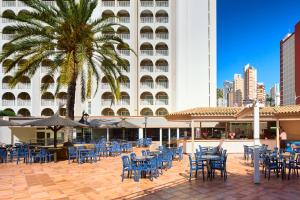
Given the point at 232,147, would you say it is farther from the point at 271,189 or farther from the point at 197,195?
the point at 197,195

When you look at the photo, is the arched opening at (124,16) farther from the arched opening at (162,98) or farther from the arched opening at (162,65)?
the arched opening at (162,98)

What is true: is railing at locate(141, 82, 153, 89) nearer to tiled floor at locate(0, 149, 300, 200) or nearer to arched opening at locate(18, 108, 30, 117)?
arched opening at locate(18, 108, 30, 117)

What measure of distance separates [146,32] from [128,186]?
122ft

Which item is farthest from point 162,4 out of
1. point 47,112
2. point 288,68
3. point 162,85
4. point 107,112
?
point 288,68

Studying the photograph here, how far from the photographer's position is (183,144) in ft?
75.4

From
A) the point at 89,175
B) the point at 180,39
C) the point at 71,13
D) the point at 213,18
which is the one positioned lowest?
the point at 89,175

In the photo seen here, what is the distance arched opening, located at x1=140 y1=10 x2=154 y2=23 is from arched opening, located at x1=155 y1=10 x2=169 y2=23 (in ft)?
2.99

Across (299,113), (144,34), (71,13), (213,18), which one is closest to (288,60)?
(213,18)

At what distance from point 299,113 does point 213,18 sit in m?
29.5

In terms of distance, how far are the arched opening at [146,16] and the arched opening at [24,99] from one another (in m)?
20.3

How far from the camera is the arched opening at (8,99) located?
43625 mm

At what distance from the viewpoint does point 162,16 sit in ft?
150

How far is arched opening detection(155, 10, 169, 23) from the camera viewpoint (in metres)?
45.0

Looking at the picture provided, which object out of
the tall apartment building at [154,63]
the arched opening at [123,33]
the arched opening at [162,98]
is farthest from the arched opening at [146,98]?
the arched opening at [123,33]
